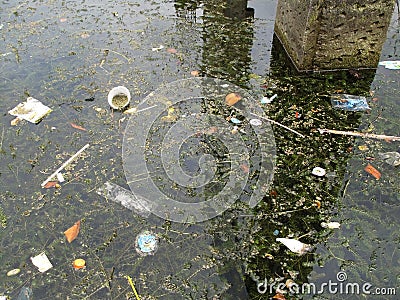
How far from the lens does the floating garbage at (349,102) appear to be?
282 centimetres

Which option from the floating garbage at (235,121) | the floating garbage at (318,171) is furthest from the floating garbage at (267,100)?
the floating garbage at (318,171)

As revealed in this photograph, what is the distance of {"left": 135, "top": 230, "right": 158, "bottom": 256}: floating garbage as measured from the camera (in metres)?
1.96

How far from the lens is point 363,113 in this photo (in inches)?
109

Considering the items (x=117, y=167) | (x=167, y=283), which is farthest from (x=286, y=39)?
(x=167, y=283)

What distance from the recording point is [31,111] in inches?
110

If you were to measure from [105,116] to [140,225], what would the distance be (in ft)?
3.30

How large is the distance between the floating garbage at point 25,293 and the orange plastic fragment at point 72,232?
0.97 ft

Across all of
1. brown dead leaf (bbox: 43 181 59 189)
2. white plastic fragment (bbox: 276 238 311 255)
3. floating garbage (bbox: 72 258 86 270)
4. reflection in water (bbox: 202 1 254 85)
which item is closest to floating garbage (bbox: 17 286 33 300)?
floating garbage (bbox: 72 258 86 270)

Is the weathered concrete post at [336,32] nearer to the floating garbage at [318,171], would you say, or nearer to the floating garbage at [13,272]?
the floating garbage at [318,171]

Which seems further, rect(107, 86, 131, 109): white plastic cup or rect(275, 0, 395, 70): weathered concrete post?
rect(275, 0, 395, 70): weathered concrete post

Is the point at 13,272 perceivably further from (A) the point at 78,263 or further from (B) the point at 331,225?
(B) the point at 331,225

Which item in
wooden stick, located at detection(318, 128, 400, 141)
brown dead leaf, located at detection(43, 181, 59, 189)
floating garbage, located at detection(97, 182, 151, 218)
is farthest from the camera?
wooden stick, located at detection(318, 128, 400, 141)

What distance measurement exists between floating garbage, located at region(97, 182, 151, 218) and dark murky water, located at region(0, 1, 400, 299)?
1.7 inches

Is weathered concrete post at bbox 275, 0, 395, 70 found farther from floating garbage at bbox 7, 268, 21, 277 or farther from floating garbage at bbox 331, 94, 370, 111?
floating garbage at bbox 7, 268, 21, 277
